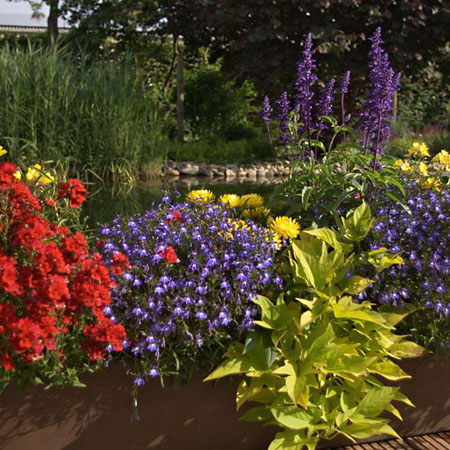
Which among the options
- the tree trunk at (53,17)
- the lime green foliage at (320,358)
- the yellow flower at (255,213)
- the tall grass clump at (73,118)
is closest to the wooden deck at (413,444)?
the lime green foliage at (320,358)

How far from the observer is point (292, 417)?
191 centimetres

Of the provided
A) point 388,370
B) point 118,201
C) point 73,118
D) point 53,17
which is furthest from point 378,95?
point 53,17

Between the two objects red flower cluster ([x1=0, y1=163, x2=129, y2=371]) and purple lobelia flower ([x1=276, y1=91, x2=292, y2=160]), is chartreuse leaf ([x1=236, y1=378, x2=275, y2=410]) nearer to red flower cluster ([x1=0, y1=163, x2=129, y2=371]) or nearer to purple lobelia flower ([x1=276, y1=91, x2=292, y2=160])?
red flower cluster ([x1=0, y1=163, x2=129, y2=371])

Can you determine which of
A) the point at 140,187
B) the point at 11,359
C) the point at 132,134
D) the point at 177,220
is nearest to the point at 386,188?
the point at 177,220

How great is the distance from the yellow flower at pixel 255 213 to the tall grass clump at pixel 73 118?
3346mm

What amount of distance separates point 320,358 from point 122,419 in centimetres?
66

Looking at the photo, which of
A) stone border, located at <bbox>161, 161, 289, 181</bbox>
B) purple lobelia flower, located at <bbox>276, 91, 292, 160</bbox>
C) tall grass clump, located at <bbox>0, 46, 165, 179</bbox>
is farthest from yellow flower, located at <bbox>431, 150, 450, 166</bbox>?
stone border, located at <bbox>161, 161, 289, 181</bbox>

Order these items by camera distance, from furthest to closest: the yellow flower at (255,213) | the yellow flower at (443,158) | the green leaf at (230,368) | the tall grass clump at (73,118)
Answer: the tall grass clump at (73,118) < the yellow flower at (443,158) < the yellow flower at (255,213) < the green leaf at (230,368)

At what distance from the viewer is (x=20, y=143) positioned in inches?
243

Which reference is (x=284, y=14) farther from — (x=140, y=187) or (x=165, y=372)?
(x=165, y=372)

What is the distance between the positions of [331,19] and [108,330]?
8467 millimetres

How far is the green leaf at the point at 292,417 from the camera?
188 cm

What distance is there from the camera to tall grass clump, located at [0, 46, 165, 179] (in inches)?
238

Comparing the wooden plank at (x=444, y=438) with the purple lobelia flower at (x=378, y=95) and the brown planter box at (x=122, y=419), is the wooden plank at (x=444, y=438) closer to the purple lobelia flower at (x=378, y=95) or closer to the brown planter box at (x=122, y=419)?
the brown planter box at (x=122, y=419)
